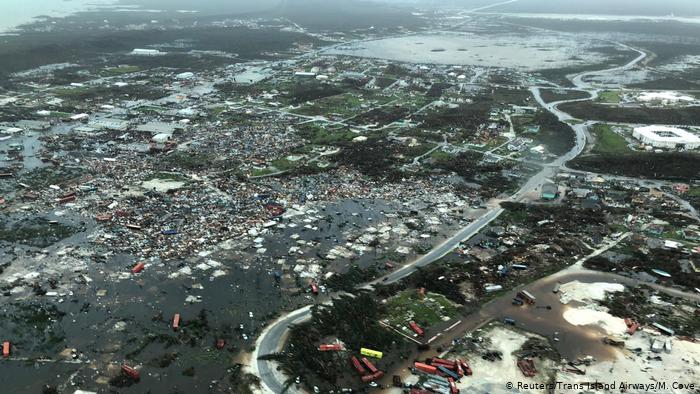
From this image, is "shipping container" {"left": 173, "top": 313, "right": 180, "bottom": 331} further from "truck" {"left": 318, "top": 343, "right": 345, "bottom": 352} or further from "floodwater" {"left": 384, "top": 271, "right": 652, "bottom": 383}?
"floodwater" {"left": 384, "top": 271, "right": 652, "bottom": 383}

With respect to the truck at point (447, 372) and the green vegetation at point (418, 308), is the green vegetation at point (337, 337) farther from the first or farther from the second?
the truck at point (447, 372)

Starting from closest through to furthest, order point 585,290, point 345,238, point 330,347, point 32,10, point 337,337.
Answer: point 330,347 → point 337,337 → point 585,290 → point 345,238 → point 32,10

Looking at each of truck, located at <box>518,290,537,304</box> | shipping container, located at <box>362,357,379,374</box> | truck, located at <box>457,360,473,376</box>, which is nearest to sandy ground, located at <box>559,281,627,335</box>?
truck, located at <box>518,290,537,304</box>

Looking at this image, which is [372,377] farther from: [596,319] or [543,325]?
[596,319]

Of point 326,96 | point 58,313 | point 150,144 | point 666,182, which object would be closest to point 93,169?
point 150,144

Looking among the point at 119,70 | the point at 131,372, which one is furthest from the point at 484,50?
the point at 131,372

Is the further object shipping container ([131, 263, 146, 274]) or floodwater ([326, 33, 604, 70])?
floodwater ([326, 33, 604, 70])
